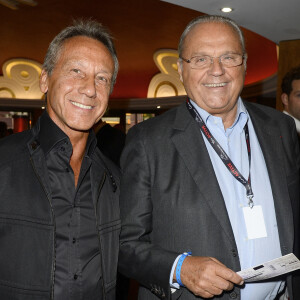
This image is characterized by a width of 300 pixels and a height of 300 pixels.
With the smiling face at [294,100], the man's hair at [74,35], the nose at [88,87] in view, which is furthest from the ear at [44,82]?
the smiling face at [294,100]

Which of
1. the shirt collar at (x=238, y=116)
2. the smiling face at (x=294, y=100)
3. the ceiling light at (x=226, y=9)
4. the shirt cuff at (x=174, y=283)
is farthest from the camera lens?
the ceiling light at (x=226, y=9)

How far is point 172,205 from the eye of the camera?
5.27 ft

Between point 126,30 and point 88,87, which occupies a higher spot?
point 126,30

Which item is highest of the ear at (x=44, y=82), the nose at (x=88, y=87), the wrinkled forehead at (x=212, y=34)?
the wrinkled forehead at (x=212, y=34)

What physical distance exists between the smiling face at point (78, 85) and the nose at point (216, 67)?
1.75 ft

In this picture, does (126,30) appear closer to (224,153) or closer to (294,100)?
(294,100)

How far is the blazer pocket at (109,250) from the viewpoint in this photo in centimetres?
172

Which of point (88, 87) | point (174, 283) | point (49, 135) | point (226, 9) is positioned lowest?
point (174, 283)

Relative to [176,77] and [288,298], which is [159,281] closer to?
[288,298]

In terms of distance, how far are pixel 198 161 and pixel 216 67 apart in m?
0.49

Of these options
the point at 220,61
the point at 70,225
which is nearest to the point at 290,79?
the point at 220,61

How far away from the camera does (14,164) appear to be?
5.44 feet

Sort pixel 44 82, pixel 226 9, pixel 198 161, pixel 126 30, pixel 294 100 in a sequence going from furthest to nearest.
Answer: pixel 126 30
pixel 226 9
pixel 294 100
pixel 44 82
pixel 198 161

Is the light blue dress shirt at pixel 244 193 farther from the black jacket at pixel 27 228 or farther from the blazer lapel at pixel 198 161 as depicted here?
the black jacket at pixel 27 228
